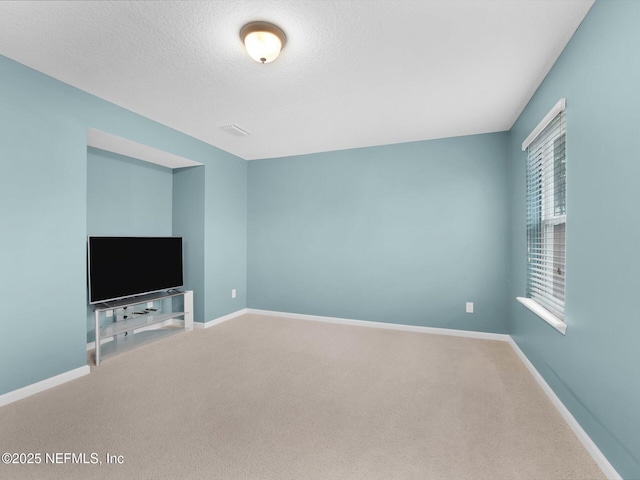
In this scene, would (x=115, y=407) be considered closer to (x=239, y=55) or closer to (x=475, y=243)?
(x=239, y=55)

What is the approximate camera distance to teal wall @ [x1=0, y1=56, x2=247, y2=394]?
2246mm

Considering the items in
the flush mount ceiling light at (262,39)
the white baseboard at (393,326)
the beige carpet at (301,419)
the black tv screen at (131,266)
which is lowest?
the beige carpet at (301,419)

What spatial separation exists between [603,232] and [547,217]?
1113 millimetres

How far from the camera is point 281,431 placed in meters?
1.95

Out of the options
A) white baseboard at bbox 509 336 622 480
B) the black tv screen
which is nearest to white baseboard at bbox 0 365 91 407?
the black tv screen

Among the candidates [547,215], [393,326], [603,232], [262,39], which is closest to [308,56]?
[262,39]

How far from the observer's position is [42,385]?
244 centimetres

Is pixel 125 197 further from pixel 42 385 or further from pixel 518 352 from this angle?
pixel 518 352

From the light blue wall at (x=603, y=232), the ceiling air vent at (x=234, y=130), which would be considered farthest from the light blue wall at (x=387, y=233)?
the light blue wall at (x=603, y=232)

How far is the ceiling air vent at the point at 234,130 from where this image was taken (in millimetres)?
3501

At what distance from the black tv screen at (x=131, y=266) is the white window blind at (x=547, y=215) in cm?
401

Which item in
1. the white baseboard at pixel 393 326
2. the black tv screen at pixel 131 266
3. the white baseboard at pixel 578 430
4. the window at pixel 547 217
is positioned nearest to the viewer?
the white baseboard at pixel 578 430

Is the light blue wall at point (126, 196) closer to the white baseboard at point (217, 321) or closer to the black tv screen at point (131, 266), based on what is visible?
the black tv screen at point (131, 266)

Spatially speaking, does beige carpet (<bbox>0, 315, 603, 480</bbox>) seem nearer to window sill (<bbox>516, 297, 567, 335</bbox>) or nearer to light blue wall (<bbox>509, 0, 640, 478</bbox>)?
light blue wall (<bbox>509, 0, 640, 478</bbox>)
